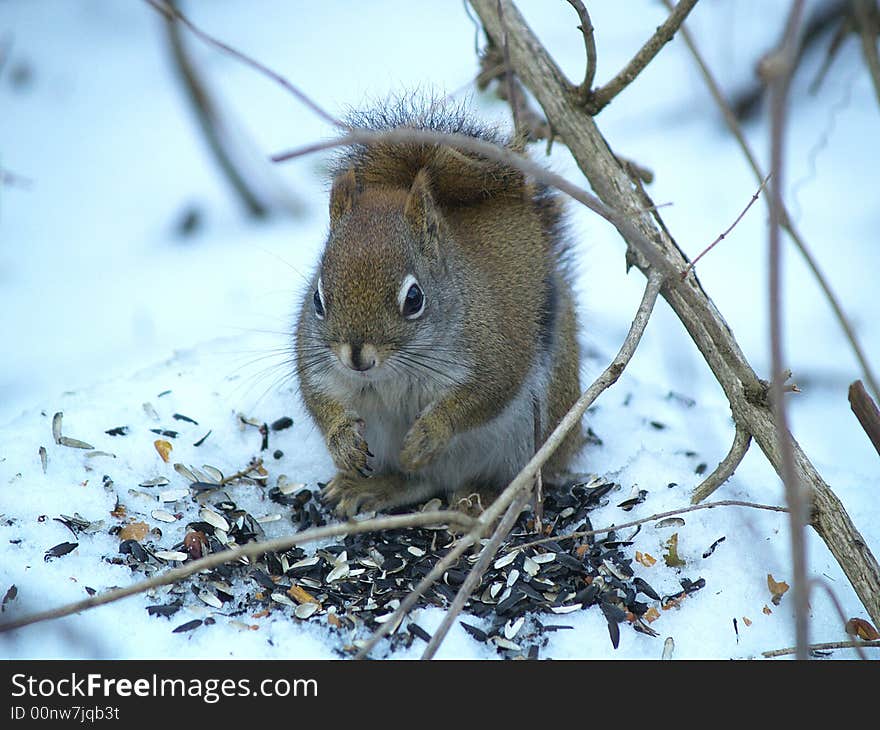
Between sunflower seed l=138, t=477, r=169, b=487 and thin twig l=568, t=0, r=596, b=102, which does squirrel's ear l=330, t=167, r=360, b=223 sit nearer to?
thin twig l=568, t=0, r=596, b=102

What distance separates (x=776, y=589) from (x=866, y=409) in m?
0.40

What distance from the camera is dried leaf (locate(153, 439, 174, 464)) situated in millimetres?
2432

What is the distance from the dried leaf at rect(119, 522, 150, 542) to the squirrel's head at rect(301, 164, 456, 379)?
0.51 meters

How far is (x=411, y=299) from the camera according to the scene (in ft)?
6.93

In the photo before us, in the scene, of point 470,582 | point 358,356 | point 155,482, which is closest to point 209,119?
point 155,482

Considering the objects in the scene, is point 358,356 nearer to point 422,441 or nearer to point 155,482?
point 422,441

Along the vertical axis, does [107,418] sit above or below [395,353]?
above

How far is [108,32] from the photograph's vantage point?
18.6 ft

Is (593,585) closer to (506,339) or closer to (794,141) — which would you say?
(506,339)

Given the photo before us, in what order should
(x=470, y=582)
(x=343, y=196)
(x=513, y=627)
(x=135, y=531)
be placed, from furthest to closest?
(x=343, y=196) < (x=135, y=531) < (x=513, y=627) < (x=470, y=582)

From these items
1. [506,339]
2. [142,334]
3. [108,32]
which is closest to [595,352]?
[506,339]

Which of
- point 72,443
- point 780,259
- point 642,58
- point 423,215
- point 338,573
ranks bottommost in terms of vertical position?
point 780,259

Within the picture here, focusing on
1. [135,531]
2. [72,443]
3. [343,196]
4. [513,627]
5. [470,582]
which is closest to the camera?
[470,582]
